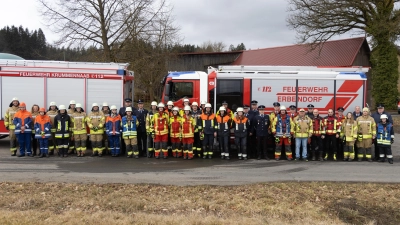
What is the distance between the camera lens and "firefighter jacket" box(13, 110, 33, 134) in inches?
400

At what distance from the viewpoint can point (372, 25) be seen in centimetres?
2781

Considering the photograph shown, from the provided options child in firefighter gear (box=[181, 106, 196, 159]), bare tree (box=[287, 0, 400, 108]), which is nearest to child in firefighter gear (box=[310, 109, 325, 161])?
child in firefighter gear (box=[181, 106, 196, 159])

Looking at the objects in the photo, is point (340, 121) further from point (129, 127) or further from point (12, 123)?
point (12, 123)

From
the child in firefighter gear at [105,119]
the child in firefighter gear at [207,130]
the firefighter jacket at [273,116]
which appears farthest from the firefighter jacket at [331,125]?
the child in firefighter gear at [105,119]

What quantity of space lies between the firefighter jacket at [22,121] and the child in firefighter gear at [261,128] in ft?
21.9

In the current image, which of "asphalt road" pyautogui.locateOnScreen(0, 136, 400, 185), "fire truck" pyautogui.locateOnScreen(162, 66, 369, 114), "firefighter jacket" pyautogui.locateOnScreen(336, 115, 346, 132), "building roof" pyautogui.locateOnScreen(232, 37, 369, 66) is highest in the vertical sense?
"building roof" pyautogui.locateOnScreen(232, 37, 369, 66)

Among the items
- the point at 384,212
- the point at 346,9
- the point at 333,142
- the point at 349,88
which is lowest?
the point at 384,212

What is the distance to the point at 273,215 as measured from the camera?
5.54 metres

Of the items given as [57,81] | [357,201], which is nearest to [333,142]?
[357,201]

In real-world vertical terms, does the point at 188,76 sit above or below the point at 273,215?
above

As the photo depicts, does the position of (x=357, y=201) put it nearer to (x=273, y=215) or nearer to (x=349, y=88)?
(x=273, y=215)

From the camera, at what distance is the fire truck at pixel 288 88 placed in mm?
11055

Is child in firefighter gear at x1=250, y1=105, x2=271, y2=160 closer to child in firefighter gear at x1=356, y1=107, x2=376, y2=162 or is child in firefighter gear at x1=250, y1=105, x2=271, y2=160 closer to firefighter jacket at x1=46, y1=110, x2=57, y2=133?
child in firefighter gear at x1=356, y1=107, x2=376, y2=162

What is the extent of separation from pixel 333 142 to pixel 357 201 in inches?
164
